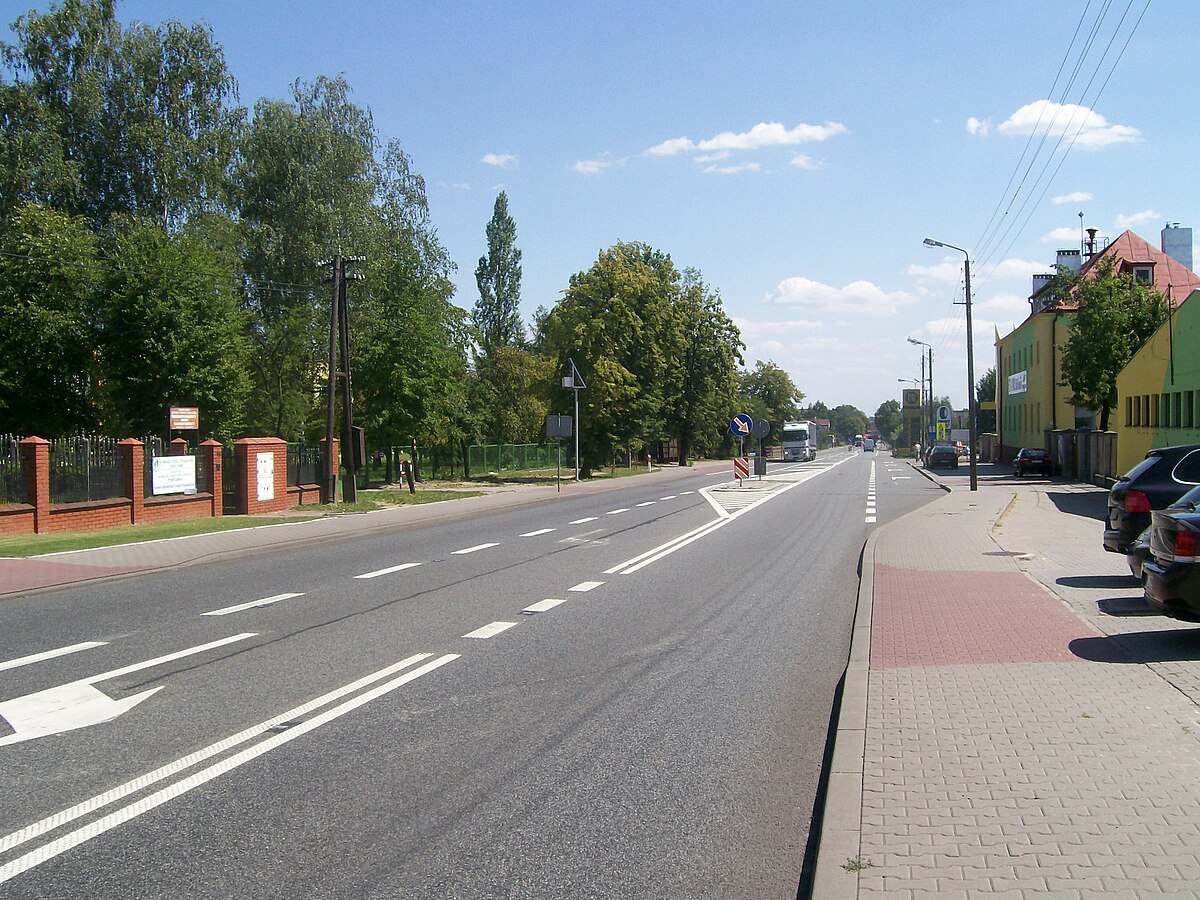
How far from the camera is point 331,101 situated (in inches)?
1873

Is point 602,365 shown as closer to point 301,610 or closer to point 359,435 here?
point 359,435

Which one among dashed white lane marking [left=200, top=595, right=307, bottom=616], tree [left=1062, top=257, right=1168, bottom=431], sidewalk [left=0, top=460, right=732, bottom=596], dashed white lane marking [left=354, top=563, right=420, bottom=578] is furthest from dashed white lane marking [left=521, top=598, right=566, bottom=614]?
tree [left=1062, top=257, right=1168, bottom=431]

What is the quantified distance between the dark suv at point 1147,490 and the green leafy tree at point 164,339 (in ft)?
99.8

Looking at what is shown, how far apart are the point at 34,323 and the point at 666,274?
37.9 meters

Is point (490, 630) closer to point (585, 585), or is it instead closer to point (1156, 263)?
point (585, 585)

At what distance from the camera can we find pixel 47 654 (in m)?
8.72

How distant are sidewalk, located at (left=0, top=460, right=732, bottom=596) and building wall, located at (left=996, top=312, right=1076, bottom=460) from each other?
36.6 meters

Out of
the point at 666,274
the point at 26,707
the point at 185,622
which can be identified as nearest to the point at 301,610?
the point at 185,622

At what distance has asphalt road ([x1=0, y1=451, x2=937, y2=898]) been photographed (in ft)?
13.8

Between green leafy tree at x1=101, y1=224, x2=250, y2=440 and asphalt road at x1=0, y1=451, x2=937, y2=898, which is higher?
green leafy tree at x1=101, y1=224, x2=250, y2=440

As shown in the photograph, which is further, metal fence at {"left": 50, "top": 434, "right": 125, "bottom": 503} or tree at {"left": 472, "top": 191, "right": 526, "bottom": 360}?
tree at {"left": 472, "top": 191, "right": 526, "bottom": 360}

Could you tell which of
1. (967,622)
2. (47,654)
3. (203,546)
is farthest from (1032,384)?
(47,654)

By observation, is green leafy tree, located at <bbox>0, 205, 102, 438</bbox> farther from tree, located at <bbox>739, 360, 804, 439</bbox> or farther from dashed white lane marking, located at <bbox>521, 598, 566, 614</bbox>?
tree, located at <bbox>739, 360, 804, 439</bbox>

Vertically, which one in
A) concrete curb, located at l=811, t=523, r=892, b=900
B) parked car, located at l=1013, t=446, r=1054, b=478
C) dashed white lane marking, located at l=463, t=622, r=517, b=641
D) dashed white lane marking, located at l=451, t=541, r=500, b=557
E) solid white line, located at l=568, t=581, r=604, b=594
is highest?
parked car, located at l=1013, t=446, r=1054, b=478
